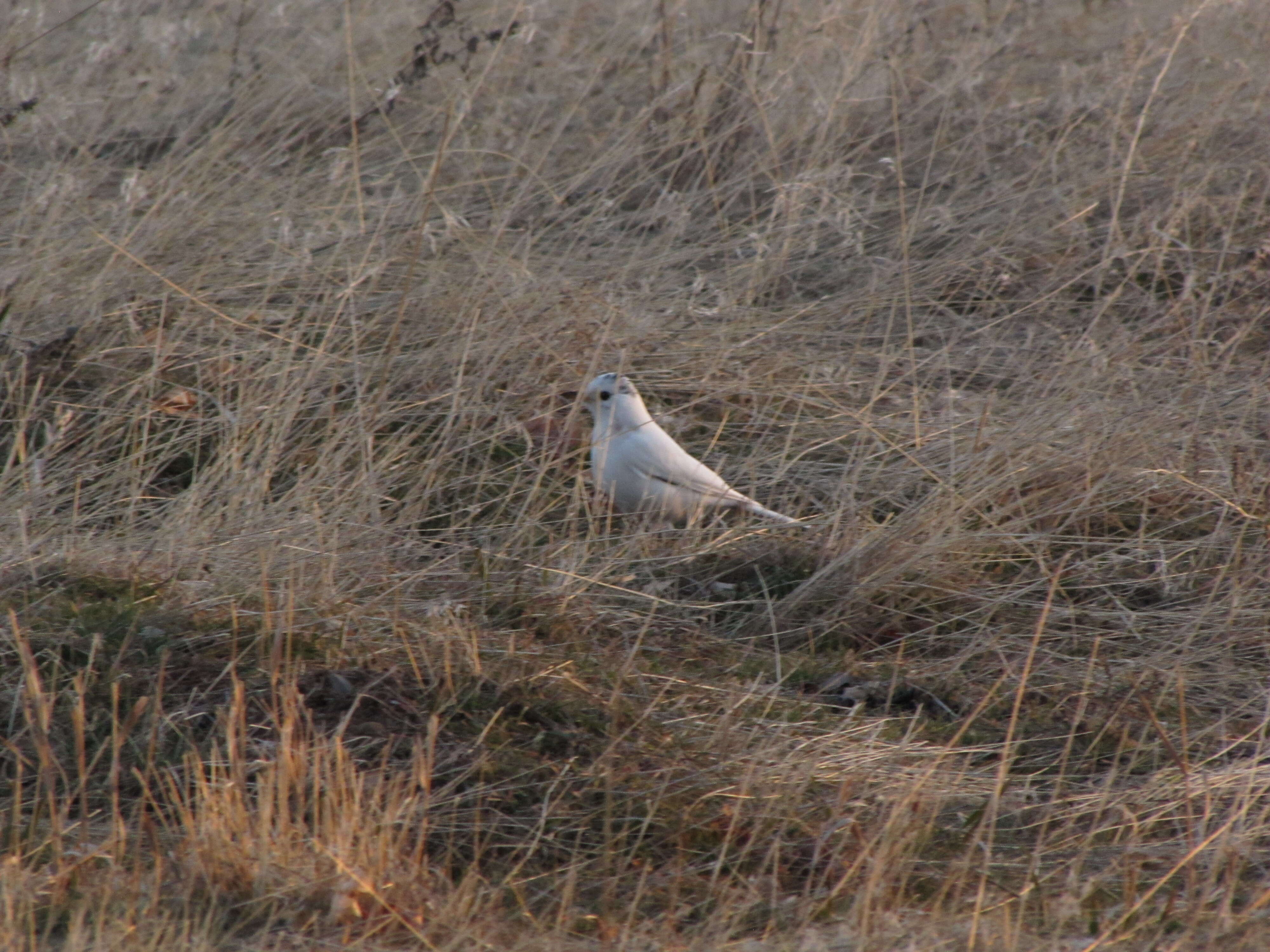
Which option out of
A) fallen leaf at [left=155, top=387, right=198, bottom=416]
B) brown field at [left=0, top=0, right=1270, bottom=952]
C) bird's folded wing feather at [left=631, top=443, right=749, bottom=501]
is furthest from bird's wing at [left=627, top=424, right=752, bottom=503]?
fallen leaf at [left=155, top=387, right=198, bottom=416]

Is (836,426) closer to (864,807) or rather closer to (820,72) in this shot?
(864,807)

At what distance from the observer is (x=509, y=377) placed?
401 centimetres

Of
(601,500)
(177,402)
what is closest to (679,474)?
(601,500)

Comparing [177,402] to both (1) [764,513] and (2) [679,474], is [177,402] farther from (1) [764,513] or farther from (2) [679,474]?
(1) [764,513]

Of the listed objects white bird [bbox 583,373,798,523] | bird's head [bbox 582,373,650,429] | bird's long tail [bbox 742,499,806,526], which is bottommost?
bird's long tail [bbox 742,499,806,526]

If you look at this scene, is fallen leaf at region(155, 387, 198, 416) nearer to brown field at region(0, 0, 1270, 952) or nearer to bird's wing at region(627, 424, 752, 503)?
brown field at region(0, 0, 1270, 952)

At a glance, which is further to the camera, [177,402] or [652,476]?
[177,402]

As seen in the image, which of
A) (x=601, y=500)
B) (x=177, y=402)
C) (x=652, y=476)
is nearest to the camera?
(x=601, y=500)

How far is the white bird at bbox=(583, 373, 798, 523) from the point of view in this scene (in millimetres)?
3658

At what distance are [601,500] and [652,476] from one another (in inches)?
7.3

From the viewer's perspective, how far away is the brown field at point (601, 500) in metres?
2.18

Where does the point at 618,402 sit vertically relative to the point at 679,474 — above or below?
above

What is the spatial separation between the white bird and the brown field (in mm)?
102

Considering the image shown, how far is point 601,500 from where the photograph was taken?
3582 mm
